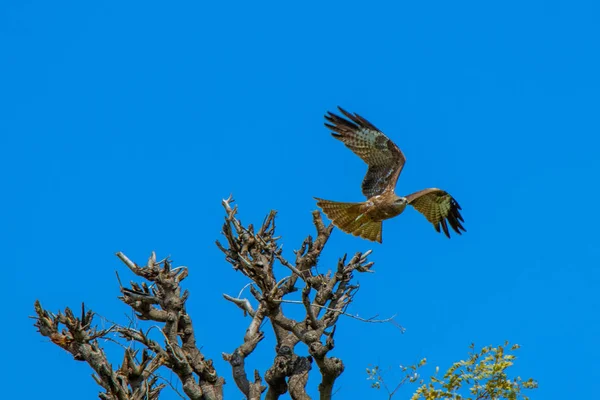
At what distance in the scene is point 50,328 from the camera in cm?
841

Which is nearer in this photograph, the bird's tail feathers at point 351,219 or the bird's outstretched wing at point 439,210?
the bird's tail feathers at point 351,219

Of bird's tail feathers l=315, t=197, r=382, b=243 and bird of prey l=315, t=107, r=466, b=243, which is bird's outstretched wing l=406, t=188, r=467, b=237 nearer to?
bird of prey l=315, t=107, r=466, b=243

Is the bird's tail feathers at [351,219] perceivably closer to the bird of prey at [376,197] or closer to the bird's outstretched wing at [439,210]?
the bird of prey at [376,197]

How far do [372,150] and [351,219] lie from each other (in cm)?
111

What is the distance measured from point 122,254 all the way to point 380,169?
369cm

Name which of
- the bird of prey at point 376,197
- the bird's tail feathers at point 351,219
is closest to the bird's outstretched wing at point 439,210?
the bird of prey at point 376,197

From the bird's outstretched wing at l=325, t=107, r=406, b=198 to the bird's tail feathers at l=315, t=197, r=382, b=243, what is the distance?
53cm

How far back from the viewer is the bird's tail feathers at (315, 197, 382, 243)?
997 centimetres

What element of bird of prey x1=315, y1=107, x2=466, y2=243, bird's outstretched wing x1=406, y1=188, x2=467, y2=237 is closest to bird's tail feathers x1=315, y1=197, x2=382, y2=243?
bird of prey x1=315, y1=107, x2=466, y2=243

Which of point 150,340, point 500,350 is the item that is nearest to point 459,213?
point 500,350

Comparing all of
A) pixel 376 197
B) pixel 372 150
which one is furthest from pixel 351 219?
pixel 372 150

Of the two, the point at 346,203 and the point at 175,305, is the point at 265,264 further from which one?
the point at 346,203

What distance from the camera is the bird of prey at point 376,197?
10.1 metres

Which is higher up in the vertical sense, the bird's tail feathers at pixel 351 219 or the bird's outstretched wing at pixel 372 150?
the bird's outstretched wing at pixel 372 150
